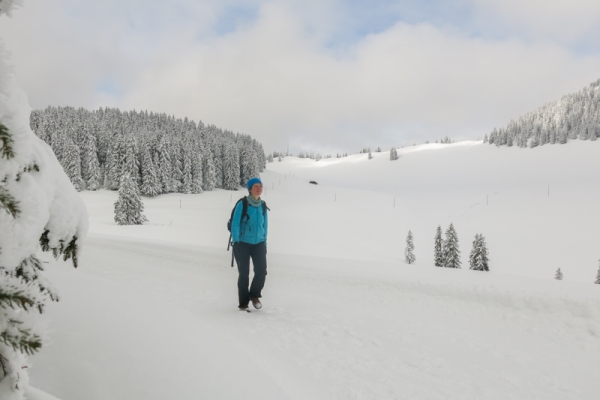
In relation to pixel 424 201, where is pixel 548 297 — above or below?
below

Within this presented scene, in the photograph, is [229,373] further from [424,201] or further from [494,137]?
[494,137]

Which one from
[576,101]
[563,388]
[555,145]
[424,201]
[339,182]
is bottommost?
[563,388]

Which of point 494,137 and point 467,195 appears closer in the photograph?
point 467,195

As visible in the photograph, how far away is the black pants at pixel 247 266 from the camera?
598 cm

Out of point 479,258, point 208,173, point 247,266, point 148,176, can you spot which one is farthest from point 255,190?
point 208,173

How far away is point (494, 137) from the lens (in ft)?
429

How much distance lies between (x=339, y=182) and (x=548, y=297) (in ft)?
359

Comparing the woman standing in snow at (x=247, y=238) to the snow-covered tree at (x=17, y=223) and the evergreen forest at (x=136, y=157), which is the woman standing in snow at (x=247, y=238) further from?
the evergreen forest at (x=136, y=157)

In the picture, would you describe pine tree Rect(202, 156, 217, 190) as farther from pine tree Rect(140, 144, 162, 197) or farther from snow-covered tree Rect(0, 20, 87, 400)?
snow-covered tree Rect(0, 20, 87, 400)

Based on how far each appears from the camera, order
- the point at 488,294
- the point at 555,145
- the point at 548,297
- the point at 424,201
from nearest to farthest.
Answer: the point at 548,297
the point at 488,294
the point at 424,201
the point at 555,145

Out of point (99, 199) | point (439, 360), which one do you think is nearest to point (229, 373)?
point (439, 360)

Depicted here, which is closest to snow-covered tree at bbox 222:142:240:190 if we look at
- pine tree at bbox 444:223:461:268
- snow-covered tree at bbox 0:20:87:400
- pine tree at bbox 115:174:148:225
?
pine tree at bbox 115:174:148:225

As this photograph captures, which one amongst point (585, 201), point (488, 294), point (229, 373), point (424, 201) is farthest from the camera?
point (424, 201)

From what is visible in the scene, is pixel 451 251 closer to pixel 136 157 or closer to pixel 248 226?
pixel 248 226
